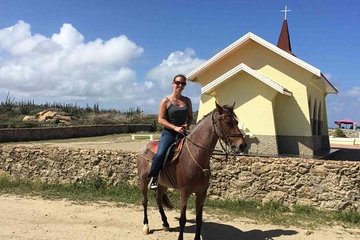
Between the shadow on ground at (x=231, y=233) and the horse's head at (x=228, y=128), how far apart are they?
6.59 feet

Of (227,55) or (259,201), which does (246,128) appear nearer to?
(227,55)

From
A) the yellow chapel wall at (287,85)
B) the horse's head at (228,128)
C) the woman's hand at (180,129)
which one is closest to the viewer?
the horse's head at (228,128)

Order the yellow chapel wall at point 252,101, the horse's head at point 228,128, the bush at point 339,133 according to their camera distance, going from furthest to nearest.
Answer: the bush at point 339,133
the yellow chapel wall at point 252,101
the horse's head at point 228,128

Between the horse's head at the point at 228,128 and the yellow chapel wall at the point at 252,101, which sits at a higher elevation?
the yellow chapel wall at the point at 252,101

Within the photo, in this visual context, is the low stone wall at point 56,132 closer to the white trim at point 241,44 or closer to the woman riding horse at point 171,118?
the white trim at point 241,44

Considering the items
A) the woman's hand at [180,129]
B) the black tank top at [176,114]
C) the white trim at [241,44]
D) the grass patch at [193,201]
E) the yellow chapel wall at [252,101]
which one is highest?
the white trim at [241,44]

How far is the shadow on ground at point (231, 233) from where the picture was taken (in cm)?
776

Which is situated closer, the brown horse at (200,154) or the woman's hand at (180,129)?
→ the brown horse at (200,154)

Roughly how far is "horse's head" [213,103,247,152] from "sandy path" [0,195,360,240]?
2015 mm

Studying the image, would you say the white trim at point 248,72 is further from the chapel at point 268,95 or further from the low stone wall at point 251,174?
the low stone wall at point 251,174

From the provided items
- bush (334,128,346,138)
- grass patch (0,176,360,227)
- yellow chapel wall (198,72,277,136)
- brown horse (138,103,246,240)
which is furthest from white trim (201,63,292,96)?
bush (334,128,346,138)

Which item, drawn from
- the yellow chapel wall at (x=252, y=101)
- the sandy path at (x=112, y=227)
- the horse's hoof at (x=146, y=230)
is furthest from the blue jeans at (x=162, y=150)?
the yellow chapel wall at (x=252, y=101)

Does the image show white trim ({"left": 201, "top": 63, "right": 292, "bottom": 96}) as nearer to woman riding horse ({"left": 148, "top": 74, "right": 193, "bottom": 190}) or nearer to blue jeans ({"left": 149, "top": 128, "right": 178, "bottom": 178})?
woman riding horse ({"left": 148, "top": 74, "right": 193, "bottom": 190})

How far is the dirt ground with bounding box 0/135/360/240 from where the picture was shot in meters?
7.74
